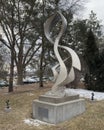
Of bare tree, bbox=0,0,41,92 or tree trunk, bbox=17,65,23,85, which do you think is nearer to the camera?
bare tree, bbox=0,0,41,92

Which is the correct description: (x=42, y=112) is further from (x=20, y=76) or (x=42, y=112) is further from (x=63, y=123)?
(x=20, y=76)

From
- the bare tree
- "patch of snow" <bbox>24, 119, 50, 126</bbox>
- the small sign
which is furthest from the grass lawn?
the bare tree

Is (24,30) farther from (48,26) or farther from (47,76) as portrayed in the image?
(48,26)

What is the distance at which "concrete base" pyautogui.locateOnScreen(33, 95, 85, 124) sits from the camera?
7.69 m

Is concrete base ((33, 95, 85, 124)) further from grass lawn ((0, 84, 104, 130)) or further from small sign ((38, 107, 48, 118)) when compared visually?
grass lawn ((0, 84, 104, 130))

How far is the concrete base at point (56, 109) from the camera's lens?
7693 millimetres

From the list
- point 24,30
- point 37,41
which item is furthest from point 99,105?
point 37,41

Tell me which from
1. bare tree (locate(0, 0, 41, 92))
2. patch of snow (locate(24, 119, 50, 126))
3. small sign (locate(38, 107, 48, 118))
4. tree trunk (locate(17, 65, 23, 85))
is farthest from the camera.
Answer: tree trunk (locate(17, 65, 23, 85))

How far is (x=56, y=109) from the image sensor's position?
765cm

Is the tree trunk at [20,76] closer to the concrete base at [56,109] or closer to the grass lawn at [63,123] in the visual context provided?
the grass lawn at [63,123]

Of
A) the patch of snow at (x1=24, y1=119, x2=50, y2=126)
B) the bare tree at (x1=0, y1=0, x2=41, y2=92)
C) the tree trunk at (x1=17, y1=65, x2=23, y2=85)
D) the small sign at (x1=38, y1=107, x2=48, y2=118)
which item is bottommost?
the patch of snow at (x1=24, y1=119, x2=50, y2=126)

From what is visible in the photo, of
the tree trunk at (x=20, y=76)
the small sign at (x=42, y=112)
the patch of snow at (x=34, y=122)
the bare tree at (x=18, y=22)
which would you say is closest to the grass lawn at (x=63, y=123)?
the patch of snow at (x=34, y=122)

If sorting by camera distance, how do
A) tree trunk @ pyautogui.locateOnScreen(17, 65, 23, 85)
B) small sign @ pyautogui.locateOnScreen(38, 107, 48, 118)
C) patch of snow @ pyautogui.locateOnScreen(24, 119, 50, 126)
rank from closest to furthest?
patch of snow @ pyautogui.locateOnScreen(24, 119, 50, 126), small sign @ pyautogui.locateOnScreen(38, 107, 48, 118), tree trunk @ pyautogui.locateOnScreen(17, 65, 23, 85)

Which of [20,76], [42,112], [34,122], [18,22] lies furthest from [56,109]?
[20,76]
